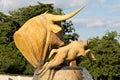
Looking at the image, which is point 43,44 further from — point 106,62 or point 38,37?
point 106,62

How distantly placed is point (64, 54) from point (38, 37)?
100 centimetres

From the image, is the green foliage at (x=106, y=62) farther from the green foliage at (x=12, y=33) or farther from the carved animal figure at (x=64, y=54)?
the carved animal figure at (x=64, y=54)

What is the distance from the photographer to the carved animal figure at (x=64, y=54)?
15234 mm

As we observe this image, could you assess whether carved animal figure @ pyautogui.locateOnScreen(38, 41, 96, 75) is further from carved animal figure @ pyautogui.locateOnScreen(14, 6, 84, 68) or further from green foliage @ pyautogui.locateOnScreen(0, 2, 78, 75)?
green foliage @ pyautogui.locateOnScreen(0, 2, 78, 75)

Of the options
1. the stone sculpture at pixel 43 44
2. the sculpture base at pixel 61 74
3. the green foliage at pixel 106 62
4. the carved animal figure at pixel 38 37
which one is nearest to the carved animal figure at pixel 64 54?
the stone sculpture at pixel 43 44

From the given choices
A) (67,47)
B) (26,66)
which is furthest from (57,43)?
(26,66)

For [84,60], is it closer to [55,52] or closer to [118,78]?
[118,78]

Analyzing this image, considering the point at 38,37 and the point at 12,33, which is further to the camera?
the point at 12,33

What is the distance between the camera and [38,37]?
610 inches

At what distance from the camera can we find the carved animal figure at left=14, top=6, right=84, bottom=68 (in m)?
15.5

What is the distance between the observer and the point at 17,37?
15.6 m

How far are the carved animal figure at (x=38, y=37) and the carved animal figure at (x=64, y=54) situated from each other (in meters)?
0.34

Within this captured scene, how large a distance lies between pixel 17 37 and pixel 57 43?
51.4 inches

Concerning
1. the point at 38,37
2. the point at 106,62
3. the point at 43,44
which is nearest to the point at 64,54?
the point at 43,44
